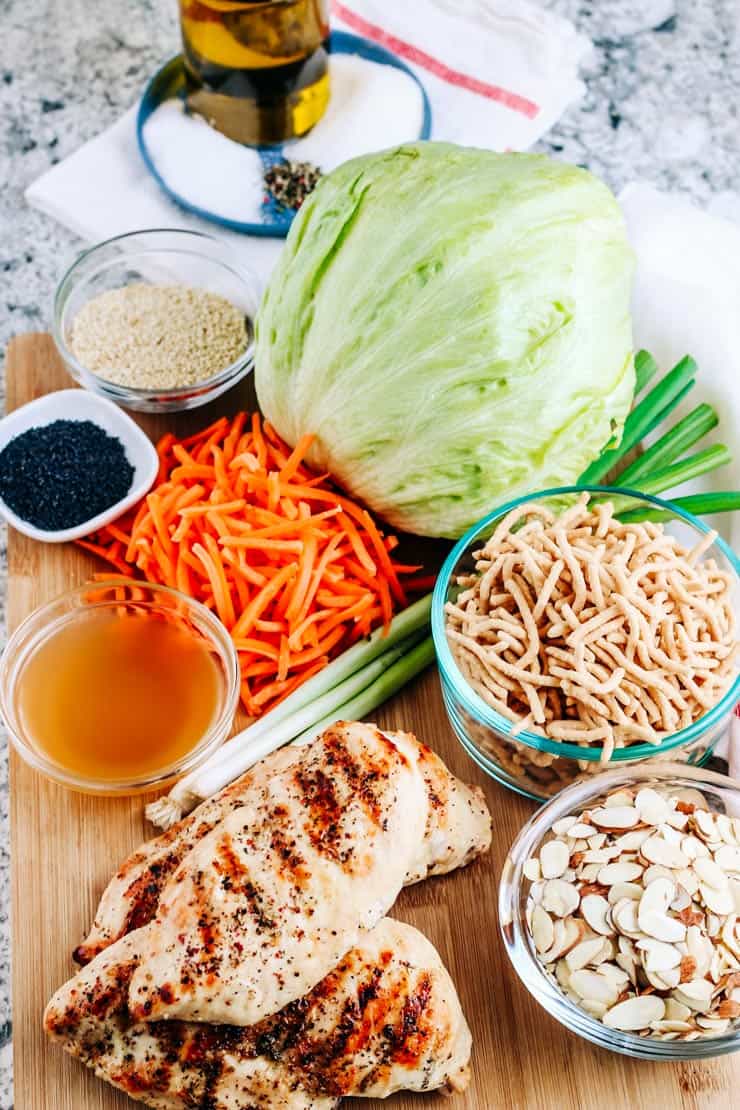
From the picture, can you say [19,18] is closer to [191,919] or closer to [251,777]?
[251,777]

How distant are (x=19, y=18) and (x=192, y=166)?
47.6 inches

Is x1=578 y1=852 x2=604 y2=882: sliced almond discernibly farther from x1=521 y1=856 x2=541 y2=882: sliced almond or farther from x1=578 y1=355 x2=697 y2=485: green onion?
x1=578 y1=355 x2=697 y2=485: green onion

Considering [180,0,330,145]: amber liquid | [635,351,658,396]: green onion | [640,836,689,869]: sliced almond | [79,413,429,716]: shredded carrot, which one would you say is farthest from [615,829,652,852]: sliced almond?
[180,0,330,145]: amber liquid

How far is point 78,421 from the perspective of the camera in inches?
129

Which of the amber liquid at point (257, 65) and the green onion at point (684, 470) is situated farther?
the amber liquid at point (257, 65)

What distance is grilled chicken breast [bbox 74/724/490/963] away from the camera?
2.53 metres

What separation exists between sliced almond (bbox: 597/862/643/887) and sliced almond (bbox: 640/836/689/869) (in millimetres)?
31

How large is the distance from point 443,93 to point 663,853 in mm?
2848

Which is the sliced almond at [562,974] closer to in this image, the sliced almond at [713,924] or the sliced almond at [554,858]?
the sliced almond at [554,858]

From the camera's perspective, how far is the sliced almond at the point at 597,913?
7.74 feet

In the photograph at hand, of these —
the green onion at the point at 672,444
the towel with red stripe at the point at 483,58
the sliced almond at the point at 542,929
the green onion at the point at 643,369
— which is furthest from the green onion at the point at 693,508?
the towel with red stripe at the point at 483,58

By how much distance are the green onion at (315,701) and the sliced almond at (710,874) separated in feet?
2.80

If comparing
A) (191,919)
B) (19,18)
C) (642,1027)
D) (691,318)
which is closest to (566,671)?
(642,1027)

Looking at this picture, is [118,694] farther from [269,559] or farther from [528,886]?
[528,886]
